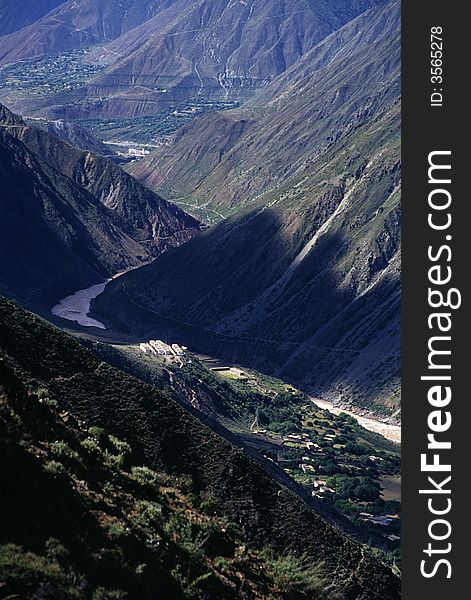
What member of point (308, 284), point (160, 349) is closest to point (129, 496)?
point (160, 349)

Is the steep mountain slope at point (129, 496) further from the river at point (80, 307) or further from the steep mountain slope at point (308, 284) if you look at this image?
the river at point (80, 307)

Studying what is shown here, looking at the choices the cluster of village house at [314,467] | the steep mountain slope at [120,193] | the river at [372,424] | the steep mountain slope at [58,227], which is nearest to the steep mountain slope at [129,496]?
the cluster of village house at [314,467]

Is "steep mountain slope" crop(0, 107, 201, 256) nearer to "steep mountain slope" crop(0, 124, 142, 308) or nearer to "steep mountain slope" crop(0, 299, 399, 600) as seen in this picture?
"steep mountain slope" crop(0, 124, 142, 308)

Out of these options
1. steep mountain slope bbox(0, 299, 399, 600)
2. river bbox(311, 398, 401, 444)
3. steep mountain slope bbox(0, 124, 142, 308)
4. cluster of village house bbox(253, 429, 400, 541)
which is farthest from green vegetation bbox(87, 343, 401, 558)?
steep mountain slope bbox(0, 124, 142, 308)

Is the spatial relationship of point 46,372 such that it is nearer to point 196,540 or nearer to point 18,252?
point 196,540

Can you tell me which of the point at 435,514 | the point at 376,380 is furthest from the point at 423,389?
the point at 376,380

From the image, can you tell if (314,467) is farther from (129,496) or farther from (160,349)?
(129,496)

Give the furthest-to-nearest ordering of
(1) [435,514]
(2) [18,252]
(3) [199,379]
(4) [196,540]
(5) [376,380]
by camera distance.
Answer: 1. (2) [18,252]
2. (5) [376,380]
3. (3) [199,379]
4. (4) [196,540]
5. (1) [435,514]
